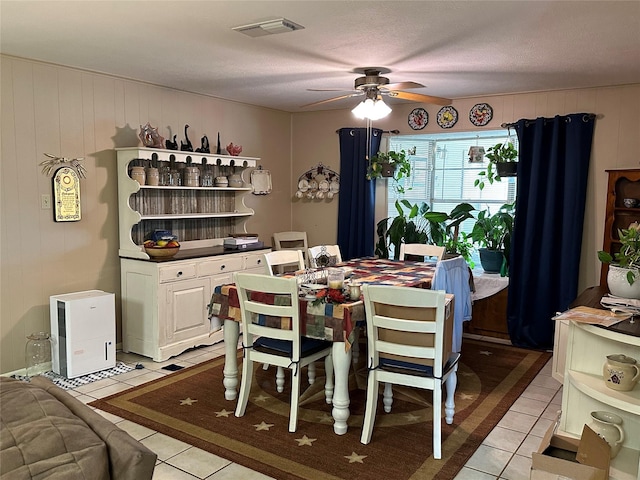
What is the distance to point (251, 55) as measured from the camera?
3.78m

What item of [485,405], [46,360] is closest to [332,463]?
[485,405]

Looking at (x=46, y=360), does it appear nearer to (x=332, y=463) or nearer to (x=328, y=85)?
(x=332, y=463)

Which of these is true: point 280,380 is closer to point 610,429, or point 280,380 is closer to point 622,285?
point 610,429

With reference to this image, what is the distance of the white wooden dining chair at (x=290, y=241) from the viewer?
611 cm

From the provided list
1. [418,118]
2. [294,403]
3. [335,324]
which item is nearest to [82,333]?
[294,403]

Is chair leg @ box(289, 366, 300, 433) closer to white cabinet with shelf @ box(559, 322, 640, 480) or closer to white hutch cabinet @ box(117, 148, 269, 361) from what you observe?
white hutch cabinet @ box(117, 148, 269, 361)

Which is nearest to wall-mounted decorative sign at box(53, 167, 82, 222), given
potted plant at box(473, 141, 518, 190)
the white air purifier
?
the white air purifier

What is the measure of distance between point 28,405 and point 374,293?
1707 millimetres

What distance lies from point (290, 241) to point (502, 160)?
254 centimetres

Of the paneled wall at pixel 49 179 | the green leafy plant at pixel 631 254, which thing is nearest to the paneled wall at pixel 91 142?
Result: the paneled wall at pixel 49 179

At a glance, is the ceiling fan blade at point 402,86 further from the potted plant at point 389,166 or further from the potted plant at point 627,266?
the potted plant at point 389,166

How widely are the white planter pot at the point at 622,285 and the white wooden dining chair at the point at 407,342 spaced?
0.98m

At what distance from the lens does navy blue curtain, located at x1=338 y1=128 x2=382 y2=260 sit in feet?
19.6

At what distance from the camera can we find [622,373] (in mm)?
2531
